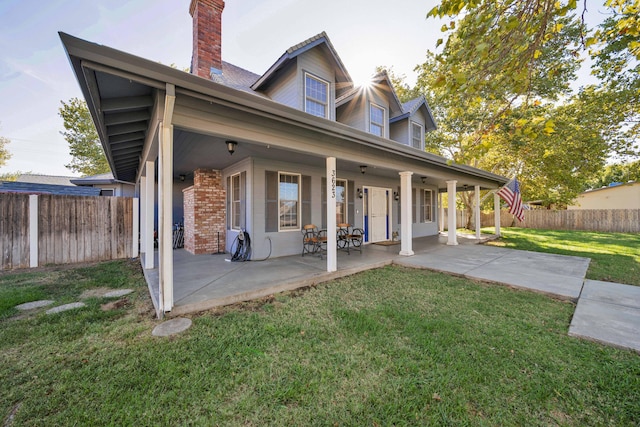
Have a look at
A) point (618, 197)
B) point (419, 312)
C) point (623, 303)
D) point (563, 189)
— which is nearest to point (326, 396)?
point (419, 312)

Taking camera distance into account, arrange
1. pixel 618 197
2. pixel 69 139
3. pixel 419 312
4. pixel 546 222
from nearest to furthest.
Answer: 1. pixel 419 312
2. pixel 69 139
3. pixel 546 222
4. pixel 618 197

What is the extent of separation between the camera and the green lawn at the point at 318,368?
1812 millimetres

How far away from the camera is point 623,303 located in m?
3.74

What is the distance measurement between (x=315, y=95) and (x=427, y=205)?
8.05m

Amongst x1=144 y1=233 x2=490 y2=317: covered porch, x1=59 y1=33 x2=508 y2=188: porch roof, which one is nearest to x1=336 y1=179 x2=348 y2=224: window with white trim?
x1=144 y1=233 x2=490 y2=317: covered porch

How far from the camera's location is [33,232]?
6.29m

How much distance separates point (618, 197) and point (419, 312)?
2977cm

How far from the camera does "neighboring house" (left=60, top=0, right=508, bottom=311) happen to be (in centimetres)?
311

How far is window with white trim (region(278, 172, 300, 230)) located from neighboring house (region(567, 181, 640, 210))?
24.2 meters

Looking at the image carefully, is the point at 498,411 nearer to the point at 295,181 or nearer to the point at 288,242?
the point at 288,242

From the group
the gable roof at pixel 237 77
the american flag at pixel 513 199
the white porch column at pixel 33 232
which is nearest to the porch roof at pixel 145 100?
the white porch column at pixel 33 232

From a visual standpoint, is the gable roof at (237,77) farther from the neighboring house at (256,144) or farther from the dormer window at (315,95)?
the dormer window at (315,95)

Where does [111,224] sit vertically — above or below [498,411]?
above

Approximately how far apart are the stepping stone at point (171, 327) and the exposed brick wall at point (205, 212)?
15.3ft
